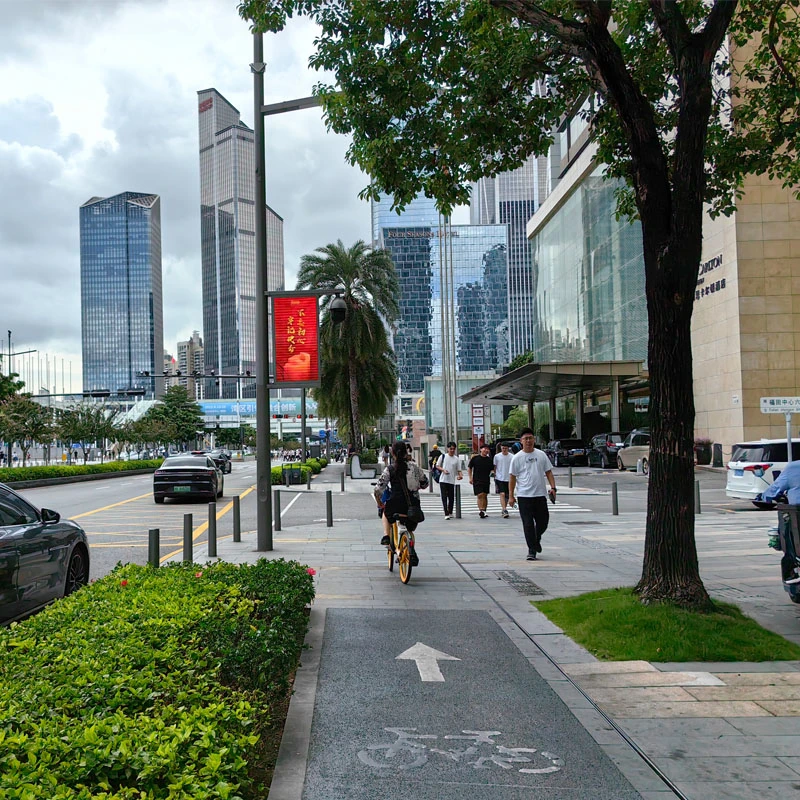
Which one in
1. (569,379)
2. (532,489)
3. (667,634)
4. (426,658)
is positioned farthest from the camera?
(569,379)

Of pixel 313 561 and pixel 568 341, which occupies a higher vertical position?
pixel 568 341

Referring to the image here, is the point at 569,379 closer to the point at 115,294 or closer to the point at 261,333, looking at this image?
the point at 261,333

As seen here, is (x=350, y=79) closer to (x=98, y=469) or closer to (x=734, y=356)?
(x=734, y=356)

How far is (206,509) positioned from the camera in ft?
77.3

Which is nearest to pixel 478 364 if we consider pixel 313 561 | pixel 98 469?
pixel 98 469

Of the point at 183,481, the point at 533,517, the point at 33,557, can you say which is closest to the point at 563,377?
the point at 183,481

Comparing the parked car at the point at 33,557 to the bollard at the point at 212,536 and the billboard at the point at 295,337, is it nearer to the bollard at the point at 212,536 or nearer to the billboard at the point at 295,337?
the bollard at the point at 212,536

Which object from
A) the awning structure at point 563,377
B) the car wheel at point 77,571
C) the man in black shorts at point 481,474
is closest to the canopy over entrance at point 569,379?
the awning structure at point 563,377

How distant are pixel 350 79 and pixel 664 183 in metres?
3.98

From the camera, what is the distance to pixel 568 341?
63125 millimetres

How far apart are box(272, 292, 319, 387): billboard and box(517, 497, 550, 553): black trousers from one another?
385 centimetres

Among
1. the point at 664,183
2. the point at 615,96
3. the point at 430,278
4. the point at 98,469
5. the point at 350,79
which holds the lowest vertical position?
the point at 98,469

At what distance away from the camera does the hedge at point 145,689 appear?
9.12 ft

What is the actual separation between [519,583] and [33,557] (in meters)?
5.58
